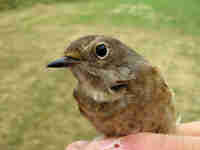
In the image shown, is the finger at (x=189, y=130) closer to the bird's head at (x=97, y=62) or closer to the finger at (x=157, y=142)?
the finger at (x=157, y=142)

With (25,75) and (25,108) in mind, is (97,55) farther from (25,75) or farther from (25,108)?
(25,75)

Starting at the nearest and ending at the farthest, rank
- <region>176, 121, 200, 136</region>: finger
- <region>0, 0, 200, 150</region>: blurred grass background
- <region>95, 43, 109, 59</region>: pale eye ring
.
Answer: <region>95, 43, 109, 59</region>: pale eye ring → <region>176, 121, 200, 136</region>: finger → <region>0, 0, 200, 150</region>: blurred grass background

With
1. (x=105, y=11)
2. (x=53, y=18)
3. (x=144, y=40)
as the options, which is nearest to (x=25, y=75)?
(x=144, y=40)

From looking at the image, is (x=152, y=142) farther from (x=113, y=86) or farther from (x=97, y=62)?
(x=97, y=62)

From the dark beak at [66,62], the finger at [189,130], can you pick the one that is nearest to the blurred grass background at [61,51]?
the finger at [189,130]

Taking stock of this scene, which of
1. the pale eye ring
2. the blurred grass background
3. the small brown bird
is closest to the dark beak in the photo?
the small brown bird

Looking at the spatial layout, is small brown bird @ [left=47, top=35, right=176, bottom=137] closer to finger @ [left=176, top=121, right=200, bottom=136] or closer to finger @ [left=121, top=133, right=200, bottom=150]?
finger @ [left=121, top=133, right=200, bottom=150]
